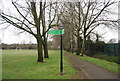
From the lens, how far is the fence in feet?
63.7

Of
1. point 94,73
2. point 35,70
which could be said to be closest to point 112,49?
point 94,73

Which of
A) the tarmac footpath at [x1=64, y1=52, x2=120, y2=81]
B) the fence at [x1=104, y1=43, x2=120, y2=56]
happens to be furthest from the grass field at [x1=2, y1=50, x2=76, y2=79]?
the fence at [x1=104, y1=43, x2=120, y2=56]

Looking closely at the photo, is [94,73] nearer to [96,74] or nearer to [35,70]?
[96,74]

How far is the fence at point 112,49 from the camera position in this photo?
63.7 ft

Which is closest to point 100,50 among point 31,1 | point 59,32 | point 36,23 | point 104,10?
point 104,10

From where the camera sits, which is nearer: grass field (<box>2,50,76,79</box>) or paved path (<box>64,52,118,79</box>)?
paved path (<box>64,52,118,79</box>)

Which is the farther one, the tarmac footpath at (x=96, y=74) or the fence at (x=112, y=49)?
the fence at (x=112, y=49)

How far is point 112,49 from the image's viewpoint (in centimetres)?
2150

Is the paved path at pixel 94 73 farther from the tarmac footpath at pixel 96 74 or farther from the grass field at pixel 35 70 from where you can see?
the grass field at pixel 35 70

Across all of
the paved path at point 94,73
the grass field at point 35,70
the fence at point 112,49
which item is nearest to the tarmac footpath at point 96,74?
the paved path at point 94,73

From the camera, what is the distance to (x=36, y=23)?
16875mm

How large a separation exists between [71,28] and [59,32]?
944 inches

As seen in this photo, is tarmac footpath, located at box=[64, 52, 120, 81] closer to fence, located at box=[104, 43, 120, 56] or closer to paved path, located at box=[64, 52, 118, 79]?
paved path, located at box=[64, 52, 118, 79]

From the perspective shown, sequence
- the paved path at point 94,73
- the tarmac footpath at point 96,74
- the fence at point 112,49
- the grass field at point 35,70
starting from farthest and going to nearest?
the fence at point 112,49
the grass field at point 35,70
the paved path at point 94,73
the tarmac footpath at point 96,74
